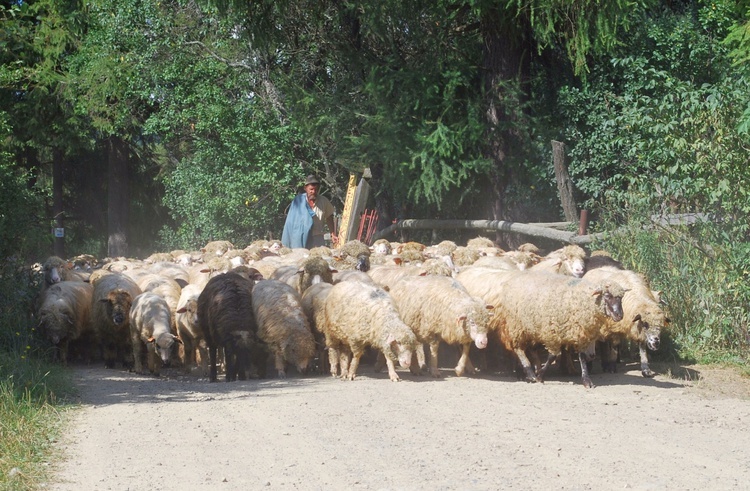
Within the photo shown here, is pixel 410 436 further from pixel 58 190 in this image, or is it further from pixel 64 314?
pixel 58 190

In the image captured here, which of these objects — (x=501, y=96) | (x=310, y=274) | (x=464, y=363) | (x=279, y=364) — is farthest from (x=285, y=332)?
(x=501, y=96)

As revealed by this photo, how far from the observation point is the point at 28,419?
823 cm

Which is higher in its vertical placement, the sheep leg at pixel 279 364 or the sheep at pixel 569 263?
the sheep at pixel 569 263

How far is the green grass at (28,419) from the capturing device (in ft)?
22.5

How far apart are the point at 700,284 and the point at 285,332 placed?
5.41 m

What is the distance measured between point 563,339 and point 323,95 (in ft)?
44.1

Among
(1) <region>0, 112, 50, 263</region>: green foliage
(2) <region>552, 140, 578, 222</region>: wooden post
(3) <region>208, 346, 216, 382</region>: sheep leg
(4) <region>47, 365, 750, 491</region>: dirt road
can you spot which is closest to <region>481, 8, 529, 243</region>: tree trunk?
(2) <region>552, 140, 578, 222</region>: wooden post

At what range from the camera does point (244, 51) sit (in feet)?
86.1

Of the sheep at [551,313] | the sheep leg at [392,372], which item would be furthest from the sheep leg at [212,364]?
the sheep at [551,313]

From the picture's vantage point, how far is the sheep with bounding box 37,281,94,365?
43.1ft

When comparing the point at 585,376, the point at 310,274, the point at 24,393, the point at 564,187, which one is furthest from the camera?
the point at 564,187

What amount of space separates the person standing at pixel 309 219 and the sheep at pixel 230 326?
6071mm

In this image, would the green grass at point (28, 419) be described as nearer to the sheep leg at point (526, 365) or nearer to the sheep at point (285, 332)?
the sheep at point (285, 332)

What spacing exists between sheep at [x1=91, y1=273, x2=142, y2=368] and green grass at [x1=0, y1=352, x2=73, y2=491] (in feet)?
6.62
